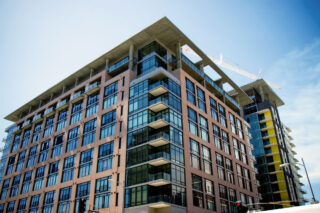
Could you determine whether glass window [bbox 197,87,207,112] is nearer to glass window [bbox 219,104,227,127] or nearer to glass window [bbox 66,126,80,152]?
glass window [bbox 219,104,227,127]

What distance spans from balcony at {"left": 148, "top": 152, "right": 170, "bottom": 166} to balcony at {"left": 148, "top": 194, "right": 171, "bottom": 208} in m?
4.95

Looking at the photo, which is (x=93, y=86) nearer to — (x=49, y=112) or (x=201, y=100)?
(x=49, y=112)

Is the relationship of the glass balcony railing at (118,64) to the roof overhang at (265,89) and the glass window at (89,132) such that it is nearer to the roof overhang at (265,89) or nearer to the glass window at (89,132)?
the glass window at (89,132)

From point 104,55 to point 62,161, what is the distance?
76.7 ft

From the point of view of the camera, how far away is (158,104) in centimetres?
4441

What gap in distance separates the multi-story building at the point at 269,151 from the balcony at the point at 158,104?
151ft

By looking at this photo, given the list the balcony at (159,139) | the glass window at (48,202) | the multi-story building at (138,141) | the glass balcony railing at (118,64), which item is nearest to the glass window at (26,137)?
the multi-story building at (138,141)

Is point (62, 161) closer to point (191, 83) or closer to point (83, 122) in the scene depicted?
point (83, 122)

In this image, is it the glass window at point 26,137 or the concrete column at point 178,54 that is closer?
the concrete column at point 178,54

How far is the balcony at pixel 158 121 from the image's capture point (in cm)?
4318

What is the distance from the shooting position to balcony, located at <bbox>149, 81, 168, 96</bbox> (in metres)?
46.0

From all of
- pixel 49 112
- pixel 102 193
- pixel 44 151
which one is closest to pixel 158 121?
pixel 102 193

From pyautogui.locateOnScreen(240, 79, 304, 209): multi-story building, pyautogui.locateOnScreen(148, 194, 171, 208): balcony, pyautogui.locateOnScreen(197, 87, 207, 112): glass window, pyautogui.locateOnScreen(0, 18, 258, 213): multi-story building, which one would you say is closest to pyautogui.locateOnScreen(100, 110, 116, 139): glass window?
pyautogui.locateOnScreen(0, 18, 258, 213): multi-story building

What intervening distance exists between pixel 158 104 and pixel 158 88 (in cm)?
314
